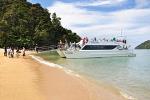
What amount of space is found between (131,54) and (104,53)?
9354 millimetres

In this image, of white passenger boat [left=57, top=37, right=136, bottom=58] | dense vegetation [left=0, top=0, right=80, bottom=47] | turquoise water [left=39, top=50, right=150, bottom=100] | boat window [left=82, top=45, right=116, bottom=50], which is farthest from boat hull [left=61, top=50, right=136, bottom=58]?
turquoise water [left=39, top=50, right=150, bottom=100]

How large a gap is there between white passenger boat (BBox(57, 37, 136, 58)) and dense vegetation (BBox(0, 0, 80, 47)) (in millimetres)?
14900

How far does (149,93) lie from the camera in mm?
17906

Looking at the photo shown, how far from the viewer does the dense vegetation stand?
8321 centimetres

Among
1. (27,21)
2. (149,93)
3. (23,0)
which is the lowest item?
(149,93)

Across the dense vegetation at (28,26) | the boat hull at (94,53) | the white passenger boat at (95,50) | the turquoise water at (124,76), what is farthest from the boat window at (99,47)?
the turquoise water at (124,76)

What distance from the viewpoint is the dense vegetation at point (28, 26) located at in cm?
8321

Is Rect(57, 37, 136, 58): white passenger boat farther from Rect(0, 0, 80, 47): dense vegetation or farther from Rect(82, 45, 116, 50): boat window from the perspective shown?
Rect(0, 0, 80, 47): dense vegetation

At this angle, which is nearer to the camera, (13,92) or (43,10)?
(13,92)

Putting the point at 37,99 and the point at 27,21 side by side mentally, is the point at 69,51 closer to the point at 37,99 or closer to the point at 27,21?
the point at 27,21

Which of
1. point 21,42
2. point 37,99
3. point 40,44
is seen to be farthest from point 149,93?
point 40,44

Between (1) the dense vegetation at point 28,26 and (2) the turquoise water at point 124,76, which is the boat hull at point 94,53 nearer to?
(1) the dense vegetation at point 28,26

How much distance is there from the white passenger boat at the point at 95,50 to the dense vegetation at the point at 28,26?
1490cm

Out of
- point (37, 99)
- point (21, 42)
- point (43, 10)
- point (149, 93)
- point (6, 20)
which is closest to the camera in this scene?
point (37, 99)
